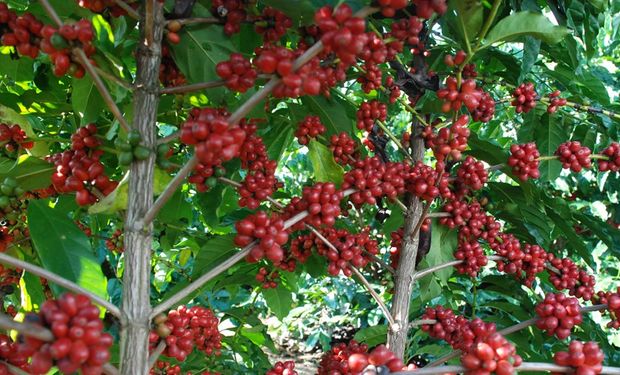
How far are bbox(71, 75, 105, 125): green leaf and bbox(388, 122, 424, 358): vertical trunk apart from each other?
39.4 inches

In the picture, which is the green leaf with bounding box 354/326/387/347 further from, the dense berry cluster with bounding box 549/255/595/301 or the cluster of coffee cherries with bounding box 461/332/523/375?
the cluster of coffee cherries with bounding box 461/332/523/375

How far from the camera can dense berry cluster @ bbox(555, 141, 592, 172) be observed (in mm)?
1690

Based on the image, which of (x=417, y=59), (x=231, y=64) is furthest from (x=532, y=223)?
(x=231, y=64)

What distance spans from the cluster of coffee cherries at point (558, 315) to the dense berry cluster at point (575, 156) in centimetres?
52

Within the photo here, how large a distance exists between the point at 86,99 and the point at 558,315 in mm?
1376

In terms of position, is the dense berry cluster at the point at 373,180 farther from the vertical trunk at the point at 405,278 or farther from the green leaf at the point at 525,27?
the green leaf at the point at 525,27

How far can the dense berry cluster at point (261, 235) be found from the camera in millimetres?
1146

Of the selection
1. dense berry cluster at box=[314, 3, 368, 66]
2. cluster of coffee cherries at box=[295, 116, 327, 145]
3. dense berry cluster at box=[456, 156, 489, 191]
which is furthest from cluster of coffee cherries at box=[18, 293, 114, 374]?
dense berry cluster at box=[456, 156, 489, 191]

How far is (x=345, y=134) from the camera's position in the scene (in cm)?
169

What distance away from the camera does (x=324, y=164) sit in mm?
1709

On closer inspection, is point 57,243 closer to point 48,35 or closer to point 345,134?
point 48,35

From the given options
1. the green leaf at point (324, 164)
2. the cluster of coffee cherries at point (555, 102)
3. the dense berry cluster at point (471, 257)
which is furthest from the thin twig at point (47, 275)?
the cluster of coffee cherries at point (555, 102)

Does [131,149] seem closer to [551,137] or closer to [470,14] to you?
[470,14]

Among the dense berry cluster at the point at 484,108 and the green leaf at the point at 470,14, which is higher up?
the green leaf at the point at 470,14
